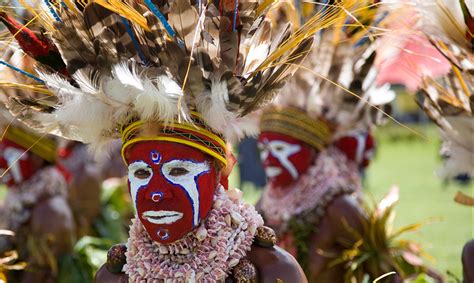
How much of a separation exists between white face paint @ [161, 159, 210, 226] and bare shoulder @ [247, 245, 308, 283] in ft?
0.94

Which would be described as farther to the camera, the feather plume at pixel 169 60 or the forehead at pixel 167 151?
the forehead at pixel 167 151

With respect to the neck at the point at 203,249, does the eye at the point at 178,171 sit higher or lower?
higher

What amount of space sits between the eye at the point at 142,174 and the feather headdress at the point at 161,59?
0.16 metres

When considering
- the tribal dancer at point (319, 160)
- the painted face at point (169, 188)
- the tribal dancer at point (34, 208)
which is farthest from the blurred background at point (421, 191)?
the tribal dancer at point (34, 208)

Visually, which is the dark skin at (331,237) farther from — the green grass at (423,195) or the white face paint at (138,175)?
the white face paint at (138,175)

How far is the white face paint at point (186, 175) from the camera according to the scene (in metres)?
3.44

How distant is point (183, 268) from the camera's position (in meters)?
3.44

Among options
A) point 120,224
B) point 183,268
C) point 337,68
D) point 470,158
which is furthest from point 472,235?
point 183,268

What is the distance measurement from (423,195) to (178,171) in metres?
11.9

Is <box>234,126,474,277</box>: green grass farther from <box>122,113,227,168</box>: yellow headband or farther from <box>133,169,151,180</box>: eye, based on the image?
<box>133,169,151,180</box>: eye

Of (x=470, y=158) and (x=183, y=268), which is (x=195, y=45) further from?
(x=470, y=158)

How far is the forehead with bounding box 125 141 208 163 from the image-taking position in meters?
Result: 3.43

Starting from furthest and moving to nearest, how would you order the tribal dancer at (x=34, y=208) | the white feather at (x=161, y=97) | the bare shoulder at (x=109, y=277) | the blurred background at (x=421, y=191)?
the blurred background at (x=421, y=191) → the tribal dancer at (x=34, y=208) → the bare shoulder at (x=109, y=277) → the white feather at (x=161, y=97)

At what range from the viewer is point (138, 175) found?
349 centimetres
